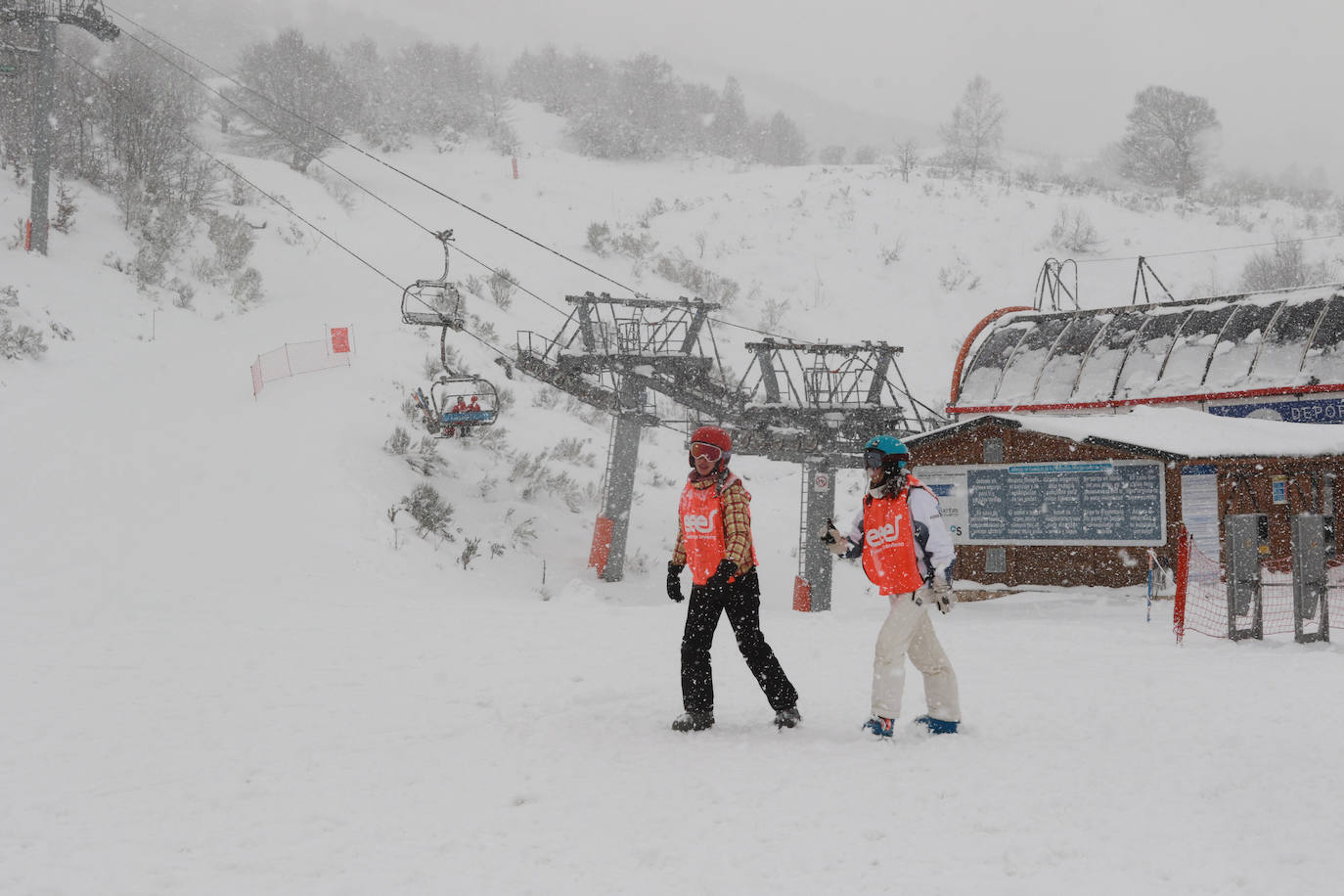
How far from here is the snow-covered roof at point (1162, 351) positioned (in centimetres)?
1598

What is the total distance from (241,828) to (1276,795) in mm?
5066

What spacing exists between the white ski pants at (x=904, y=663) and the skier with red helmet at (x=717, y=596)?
599 mm

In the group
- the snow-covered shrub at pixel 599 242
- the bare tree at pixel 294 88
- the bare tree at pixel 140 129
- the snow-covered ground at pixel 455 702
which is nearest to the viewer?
the snow-covered ground at pixel 455 702

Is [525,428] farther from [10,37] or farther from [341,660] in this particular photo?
[10,37]

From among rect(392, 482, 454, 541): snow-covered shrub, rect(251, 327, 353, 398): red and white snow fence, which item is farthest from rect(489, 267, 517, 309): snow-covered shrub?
rect(392, 482, 454, 541): snow-covered shrub

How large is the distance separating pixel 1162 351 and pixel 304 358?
1923 centimetres

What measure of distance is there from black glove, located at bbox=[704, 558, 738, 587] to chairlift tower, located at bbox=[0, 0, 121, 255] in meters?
22.4

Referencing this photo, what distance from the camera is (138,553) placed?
12352 millimetres

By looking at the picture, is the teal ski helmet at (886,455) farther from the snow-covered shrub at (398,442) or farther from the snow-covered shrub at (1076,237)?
the snow-covered shrub at (1076,237)

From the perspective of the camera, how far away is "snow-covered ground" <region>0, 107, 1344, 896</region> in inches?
161

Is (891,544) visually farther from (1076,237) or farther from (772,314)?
(1076,237)

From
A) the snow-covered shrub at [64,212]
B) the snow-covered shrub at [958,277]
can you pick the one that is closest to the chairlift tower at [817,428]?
the snow-covered shrub at [64,212]

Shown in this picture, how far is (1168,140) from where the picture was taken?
201ft

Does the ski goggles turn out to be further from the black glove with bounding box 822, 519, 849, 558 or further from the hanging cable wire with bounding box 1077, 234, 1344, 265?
the hanging cable wire with bounding box 1077, 234, 1344, 265
